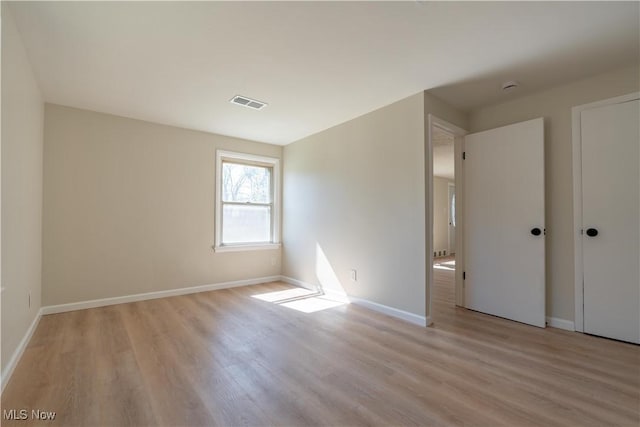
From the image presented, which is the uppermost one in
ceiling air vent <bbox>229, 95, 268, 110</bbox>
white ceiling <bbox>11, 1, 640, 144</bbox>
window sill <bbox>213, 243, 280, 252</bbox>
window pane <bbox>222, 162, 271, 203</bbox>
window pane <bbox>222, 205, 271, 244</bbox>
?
white ceiling <bbox>11, 1, 640, 144</bbox>

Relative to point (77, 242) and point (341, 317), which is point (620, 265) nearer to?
point (341, 317)

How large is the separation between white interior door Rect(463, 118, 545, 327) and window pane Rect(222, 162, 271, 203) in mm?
3215

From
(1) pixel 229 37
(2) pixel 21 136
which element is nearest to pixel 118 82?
(2) pixel 21 136

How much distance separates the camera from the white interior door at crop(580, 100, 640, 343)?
2.49 metres

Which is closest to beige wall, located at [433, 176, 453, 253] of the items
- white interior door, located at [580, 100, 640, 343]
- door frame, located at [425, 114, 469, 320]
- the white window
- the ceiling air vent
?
door frame, located at [425, 114, 469, 320]

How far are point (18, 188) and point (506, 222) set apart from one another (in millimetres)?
4582

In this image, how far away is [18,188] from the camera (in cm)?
224

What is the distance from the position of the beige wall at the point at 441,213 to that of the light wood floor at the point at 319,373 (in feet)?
17.7

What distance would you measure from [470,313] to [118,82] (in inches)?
180

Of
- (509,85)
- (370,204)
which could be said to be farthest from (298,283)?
(509,85)

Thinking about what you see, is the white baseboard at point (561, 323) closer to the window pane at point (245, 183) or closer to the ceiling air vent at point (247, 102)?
the ceiling air vent at point (247, 102)

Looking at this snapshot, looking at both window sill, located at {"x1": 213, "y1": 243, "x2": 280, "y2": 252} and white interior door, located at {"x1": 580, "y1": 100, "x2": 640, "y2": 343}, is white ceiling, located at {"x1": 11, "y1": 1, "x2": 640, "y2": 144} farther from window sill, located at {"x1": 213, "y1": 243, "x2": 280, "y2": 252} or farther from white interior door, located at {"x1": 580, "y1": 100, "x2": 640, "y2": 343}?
window sill, located at {"x1": 213, "y1": 243, "x2": 280, "y2": 252}

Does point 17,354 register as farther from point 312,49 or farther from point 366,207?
point 366,207

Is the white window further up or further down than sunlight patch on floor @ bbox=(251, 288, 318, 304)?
further up
